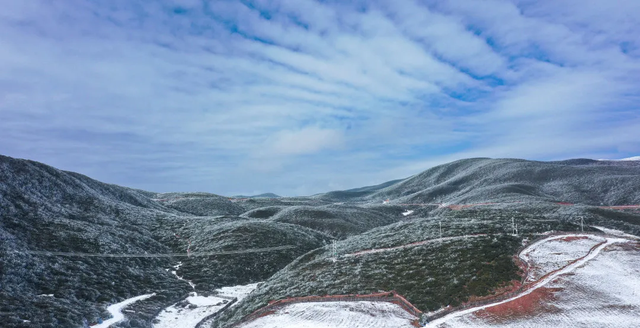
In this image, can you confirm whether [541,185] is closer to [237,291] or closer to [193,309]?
[237,291]

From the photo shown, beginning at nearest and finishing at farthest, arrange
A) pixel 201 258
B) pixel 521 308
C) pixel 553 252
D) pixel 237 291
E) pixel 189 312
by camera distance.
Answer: pixel 521 308 → pixel 553 252 → pixel 189 312 → pixel 237 291 → pixel 201 258

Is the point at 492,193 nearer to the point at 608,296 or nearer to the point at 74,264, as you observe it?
the point at 608,296

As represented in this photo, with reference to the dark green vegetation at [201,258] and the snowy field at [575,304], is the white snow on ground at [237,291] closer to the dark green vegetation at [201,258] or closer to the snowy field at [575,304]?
the dark green vegetation at [201,258]

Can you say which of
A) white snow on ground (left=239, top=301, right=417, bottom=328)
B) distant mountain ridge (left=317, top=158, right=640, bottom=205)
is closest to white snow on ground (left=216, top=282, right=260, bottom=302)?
white snow on ground (left=239, top=301, right=417, bottom=328)

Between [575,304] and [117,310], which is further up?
[575,304]

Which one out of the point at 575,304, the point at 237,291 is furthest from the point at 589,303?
the point at 237,291

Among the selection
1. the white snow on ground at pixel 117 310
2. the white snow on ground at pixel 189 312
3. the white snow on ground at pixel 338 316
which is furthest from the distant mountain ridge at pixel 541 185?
the white snow on ground at pixel 117 310

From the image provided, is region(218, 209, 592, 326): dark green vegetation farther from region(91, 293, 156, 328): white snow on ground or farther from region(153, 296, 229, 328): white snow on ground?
region(91, 293, 156, 328): white snow on ground
